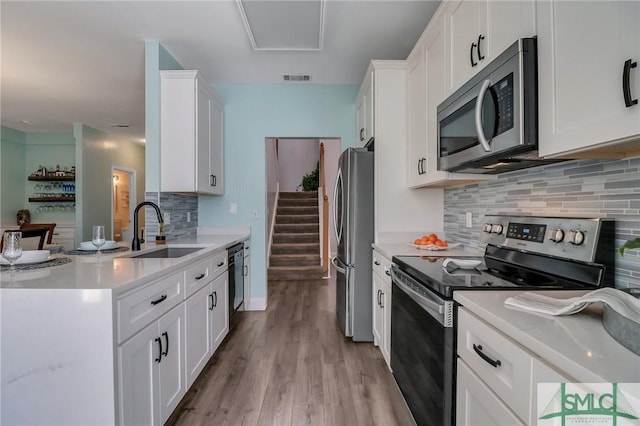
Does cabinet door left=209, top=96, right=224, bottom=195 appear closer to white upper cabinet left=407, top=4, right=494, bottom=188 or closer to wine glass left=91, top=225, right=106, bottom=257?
wine glass left=91, top=225, right=106, bottom=257

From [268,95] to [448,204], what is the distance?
7.71 feet

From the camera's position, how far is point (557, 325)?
30.8 inches

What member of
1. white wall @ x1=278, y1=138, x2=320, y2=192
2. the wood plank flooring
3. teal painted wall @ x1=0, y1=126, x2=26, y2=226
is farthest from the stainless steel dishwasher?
white wall @ x1=278, y1=138, x2=320, y2=192

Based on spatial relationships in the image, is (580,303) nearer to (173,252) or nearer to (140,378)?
(140,378)

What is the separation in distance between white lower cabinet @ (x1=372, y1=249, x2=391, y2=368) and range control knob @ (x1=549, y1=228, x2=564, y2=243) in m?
0.97

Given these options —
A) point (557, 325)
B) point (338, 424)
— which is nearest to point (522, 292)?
point (557, 325)

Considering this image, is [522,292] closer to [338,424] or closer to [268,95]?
[338,424]

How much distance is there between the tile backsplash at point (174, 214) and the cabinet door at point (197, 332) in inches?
35.4

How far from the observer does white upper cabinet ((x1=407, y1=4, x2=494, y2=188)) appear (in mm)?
1939

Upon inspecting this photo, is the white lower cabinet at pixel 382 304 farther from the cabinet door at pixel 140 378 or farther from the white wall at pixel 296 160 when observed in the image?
the white wall at pixel 296 160

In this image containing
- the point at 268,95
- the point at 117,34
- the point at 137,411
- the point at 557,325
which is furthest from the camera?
the point at 268,95

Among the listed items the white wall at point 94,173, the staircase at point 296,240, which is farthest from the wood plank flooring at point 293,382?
the white wall at point 94,173

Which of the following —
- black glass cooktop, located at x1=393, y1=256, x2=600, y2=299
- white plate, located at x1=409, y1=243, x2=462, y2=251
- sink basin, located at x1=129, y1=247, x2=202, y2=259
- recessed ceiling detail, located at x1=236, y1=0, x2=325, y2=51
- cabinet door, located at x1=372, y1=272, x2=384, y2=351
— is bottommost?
cabinet door, located at x1=372, y1=272, x2=384, y2=351

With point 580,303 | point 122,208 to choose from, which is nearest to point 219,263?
point 580,303
